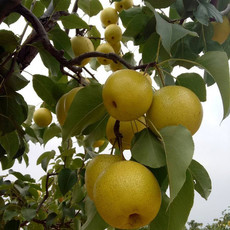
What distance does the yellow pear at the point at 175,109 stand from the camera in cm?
65

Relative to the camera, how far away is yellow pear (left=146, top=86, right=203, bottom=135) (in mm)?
645

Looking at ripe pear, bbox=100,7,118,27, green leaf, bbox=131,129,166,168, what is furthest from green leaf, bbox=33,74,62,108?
ripe pear, bbox=100,7,118,27

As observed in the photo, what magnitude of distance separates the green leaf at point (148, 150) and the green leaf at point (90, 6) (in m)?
1.13

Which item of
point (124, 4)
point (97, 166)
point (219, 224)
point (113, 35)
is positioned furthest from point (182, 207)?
point (219, 224)

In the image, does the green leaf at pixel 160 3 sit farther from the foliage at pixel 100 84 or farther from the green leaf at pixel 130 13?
the green leaf at pixel 130 13

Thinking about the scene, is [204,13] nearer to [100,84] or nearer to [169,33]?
[169,33]

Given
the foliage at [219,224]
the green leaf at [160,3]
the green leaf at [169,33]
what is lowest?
the foliage at [219,224]

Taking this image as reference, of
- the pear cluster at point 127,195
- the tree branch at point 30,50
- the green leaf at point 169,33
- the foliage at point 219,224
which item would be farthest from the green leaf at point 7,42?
the foliage at point 219,224

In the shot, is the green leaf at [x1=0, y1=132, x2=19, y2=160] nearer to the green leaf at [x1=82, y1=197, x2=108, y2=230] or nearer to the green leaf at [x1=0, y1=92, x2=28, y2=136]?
the green leaf at [x1=0, y1=92, x2=28, y2=136]

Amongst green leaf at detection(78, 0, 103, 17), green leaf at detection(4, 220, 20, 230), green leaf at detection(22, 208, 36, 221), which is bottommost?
green leaf at detection(4, 220, 20, 230)

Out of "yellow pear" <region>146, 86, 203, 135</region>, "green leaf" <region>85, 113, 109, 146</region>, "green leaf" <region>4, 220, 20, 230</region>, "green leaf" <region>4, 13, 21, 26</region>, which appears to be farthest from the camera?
"green leaf" <region>4, 220, 20, 230</region>

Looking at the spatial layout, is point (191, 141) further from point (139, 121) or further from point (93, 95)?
point (93, 95)

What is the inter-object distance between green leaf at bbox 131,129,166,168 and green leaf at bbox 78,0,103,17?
113 cm

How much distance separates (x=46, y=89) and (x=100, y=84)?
0.44m
